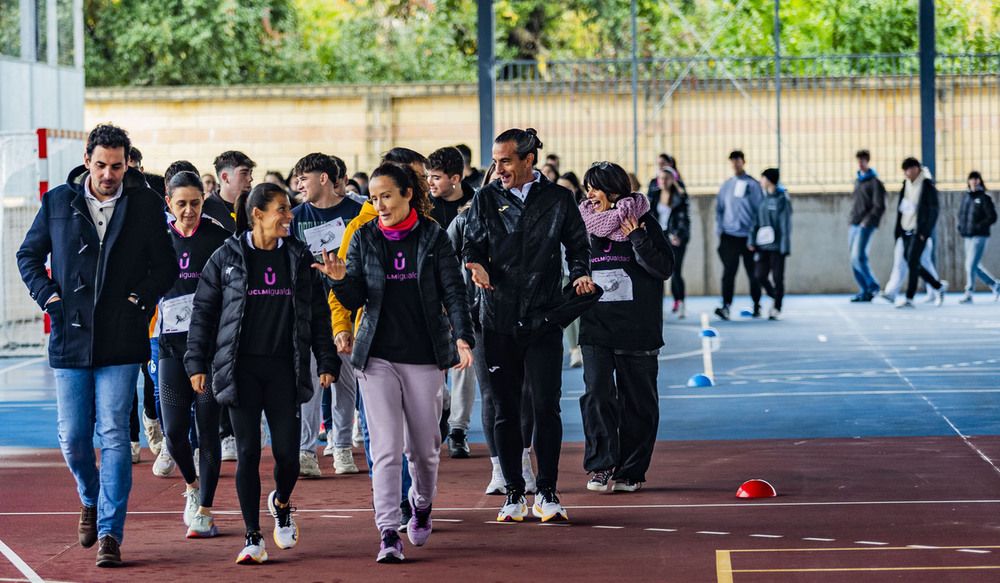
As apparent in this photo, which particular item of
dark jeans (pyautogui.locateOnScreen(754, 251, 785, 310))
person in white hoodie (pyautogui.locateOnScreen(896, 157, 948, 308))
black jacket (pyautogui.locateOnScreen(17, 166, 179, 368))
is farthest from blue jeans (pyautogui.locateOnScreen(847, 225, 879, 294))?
black jacket (pyautogui.locateOnScreen(17, 166, 179, 368))

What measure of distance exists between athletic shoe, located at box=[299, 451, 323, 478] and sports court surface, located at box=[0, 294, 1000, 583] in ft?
0.38

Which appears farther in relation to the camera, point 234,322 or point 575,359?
point 575,359

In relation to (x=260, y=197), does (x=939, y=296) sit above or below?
below

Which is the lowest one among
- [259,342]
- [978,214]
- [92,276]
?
[259,342]

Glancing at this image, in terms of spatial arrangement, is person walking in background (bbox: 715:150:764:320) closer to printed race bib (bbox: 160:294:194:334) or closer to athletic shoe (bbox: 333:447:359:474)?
athletic shoe (bbox: 333:447:359:474)

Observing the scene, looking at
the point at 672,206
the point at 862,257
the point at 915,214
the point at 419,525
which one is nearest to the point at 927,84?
the point at 862,257

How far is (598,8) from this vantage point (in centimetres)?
3381

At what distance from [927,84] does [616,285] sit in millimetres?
16118

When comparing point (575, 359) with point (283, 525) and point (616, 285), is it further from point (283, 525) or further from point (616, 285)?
point (283, 525)

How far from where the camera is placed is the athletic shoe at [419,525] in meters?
6.51

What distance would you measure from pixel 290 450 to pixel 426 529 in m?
0.74

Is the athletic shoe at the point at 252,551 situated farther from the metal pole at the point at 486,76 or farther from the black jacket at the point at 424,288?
the metal pole at the point at 486,76

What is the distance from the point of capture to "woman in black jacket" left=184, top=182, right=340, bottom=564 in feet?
20.6

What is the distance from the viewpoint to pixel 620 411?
26.3 ft
